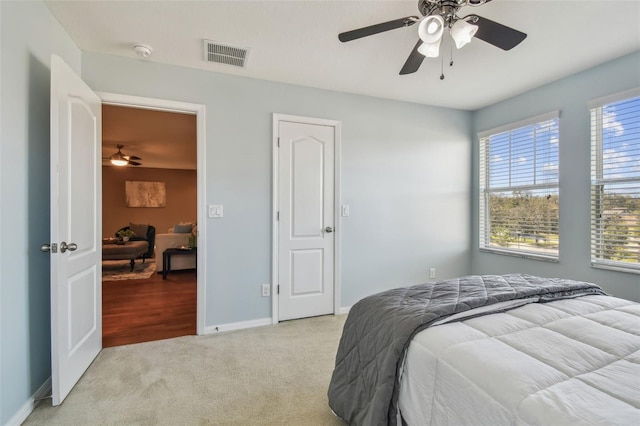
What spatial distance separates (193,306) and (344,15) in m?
3.40

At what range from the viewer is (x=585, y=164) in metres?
2.84

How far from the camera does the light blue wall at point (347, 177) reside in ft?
9.27

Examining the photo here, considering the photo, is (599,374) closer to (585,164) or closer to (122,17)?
(585,164)

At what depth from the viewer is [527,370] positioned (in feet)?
3.10

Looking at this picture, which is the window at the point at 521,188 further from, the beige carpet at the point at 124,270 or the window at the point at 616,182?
the beige carpet at the point at 124,270

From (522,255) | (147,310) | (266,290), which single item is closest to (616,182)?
(522,255)

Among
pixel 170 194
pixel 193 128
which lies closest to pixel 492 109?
pixel 193 128

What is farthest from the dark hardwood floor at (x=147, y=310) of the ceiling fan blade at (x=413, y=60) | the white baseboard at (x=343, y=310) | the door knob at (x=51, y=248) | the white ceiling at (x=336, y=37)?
the ceiling fan blade at (x=413, y=60)

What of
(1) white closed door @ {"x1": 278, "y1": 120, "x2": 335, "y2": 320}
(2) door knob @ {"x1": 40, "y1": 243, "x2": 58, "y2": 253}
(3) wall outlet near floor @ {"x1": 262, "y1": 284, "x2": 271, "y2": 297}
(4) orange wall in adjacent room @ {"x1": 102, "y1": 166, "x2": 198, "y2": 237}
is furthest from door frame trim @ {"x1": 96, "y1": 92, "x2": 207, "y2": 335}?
(4) orange wall in adjacent room @ {"x1": 102, "y1": 166, "x2": 198, "y2": 237}

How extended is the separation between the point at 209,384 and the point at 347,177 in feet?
7.59

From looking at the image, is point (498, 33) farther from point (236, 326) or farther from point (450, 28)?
point (236, 326)

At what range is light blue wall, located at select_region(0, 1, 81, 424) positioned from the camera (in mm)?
1562

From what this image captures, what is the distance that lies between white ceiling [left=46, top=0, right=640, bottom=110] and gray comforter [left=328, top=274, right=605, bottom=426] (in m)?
1.75

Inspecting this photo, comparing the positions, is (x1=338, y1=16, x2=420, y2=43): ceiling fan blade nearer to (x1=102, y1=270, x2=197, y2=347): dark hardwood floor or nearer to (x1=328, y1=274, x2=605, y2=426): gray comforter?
(x1=328, y1=274, x2=605, y2=426): gray comforter
